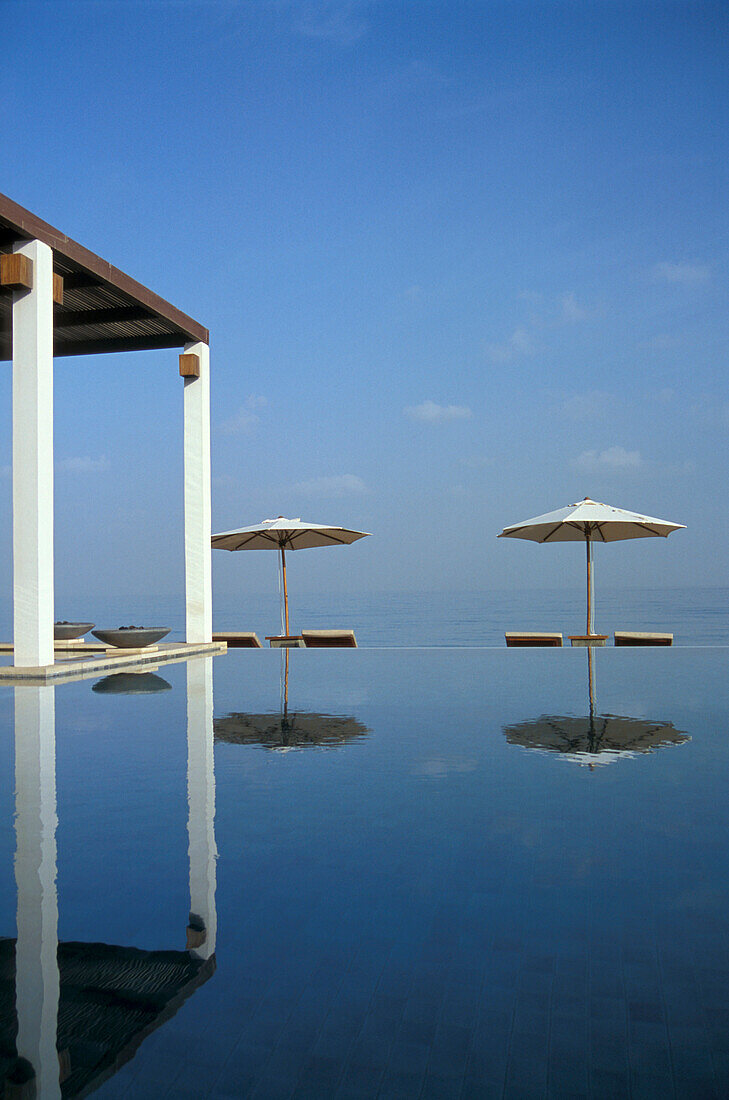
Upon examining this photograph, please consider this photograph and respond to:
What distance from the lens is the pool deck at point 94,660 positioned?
28.7ft

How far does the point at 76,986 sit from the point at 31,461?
7696 mm

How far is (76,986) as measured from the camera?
2.00 m

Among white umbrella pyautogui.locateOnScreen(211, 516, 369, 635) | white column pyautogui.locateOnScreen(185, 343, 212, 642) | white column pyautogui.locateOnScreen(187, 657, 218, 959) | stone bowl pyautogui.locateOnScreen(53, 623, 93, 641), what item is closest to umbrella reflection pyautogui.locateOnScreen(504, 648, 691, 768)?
white column pyautogui.locateOnScreen(187, 657, 218, 959)

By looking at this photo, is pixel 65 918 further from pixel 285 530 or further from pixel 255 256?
pixel 255 256

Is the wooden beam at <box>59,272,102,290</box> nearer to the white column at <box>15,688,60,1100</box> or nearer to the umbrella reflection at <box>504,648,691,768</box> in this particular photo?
the white column at <box>15,688,60,1100</box>

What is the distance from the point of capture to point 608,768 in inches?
171

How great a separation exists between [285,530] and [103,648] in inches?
193

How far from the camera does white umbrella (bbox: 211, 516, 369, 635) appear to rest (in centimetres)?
1577

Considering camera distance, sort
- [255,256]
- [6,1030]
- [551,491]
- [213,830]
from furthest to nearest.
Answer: [551,491] < [255,256] < [213,830] < [6,1030]

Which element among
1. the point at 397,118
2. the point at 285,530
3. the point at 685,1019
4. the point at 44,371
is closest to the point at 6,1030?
the point at 685,1019

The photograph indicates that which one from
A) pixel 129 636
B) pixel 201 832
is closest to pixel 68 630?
pixel 129 636

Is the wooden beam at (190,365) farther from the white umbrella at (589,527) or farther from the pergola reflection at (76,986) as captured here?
the pergola reflection at (76,986)

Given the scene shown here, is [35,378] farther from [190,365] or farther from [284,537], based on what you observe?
[284,537]

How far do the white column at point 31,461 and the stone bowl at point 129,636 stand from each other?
1.29 metres
